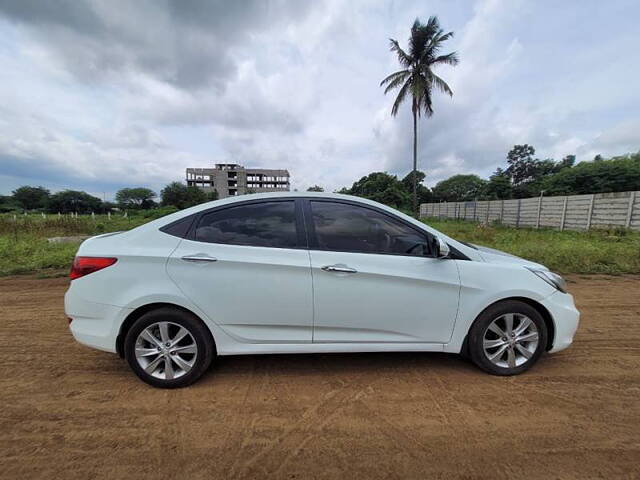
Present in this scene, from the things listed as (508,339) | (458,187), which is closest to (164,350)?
(508,339)

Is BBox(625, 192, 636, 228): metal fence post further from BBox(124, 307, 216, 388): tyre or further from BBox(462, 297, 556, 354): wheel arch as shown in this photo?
BBox(124, 307, 216, 388): tyre

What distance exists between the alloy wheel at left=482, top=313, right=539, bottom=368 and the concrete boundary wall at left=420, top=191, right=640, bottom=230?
14436 mm

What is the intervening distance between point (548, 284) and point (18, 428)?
4009 millimetres

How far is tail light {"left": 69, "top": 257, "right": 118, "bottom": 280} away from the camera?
221cm

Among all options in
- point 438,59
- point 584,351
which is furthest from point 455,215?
point 584,351

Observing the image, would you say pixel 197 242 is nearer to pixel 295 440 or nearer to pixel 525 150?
pixel 295 440

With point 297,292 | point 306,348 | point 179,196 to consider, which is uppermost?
point 179,196

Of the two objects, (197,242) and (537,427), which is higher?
(197,242)

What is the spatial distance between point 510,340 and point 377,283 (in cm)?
126

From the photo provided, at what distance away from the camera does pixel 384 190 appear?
4491 centimetres

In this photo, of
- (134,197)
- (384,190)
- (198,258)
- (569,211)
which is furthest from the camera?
(134,197)

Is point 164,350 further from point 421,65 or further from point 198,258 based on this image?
point 421,65

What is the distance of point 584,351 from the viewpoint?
282 cm

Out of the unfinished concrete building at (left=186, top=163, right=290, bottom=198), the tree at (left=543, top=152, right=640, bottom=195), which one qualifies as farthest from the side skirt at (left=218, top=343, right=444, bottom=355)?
the unfinished concrete building at (left=186, top=163, right=290, bottom=198)
